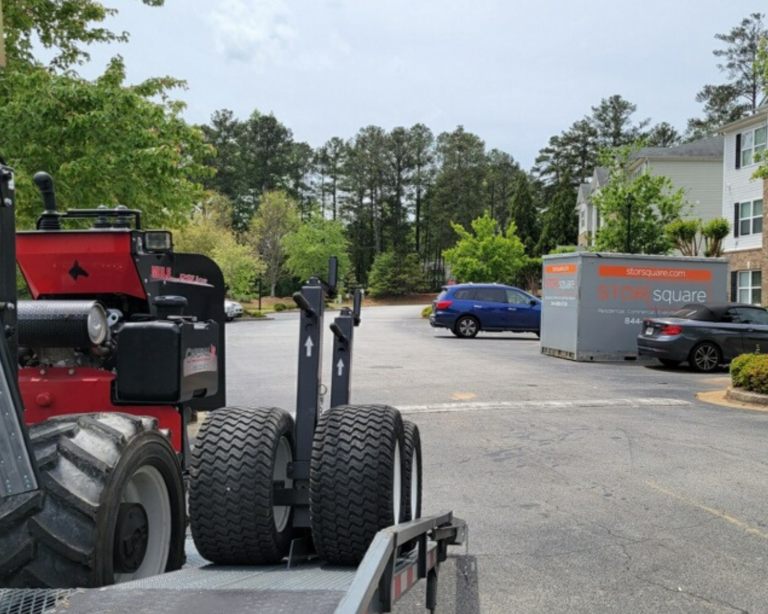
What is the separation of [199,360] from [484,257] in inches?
2095

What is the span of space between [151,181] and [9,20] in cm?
385

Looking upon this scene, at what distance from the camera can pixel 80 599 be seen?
200 centimetres

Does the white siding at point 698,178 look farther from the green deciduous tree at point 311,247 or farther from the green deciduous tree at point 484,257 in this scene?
the green deciduous tree at point 311,247

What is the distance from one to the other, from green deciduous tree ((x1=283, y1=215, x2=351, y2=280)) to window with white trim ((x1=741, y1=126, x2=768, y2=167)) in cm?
4190

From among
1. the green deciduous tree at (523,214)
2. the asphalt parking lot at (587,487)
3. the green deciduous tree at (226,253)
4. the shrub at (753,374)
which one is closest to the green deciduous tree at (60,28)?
the asphalt parking lot at (587,487)

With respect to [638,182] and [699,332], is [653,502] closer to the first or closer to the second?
[699,332]

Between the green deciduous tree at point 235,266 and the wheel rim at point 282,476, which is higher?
the green deciduous tree at point 235,266

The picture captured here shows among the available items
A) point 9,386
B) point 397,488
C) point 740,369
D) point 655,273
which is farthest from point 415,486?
point 655,273

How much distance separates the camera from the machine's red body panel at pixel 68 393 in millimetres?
4578

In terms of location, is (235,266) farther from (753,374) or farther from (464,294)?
(753,374)

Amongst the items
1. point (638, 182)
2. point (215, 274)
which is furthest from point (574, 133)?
point (215, 274)

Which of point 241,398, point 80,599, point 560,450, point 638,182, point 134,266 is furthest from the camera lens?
point 638,182

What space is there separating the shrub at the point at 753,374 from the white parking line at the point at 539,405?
1.08 meters

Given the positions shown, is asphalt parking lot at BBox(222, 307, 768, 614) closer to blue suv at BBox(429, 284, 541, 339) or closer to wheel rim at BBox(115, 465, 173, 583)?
wheel rim at BBox(115, 465, 173, 583)
